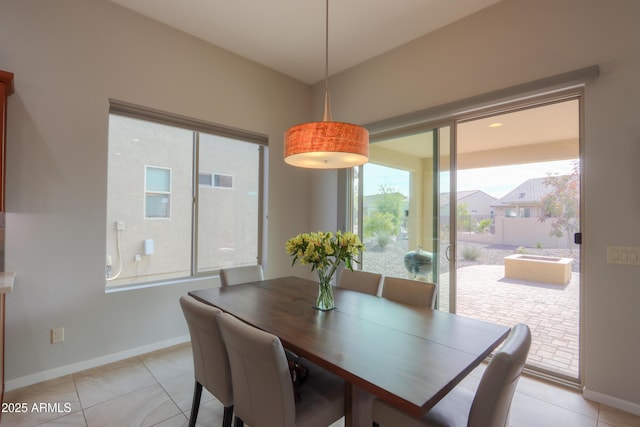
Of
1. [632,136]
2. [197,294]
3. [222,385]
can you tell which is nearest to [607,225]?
[632,136]

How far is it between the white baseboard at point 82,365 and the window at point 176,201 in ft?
2.20

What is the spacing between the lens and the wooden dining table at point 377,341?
3.57ft

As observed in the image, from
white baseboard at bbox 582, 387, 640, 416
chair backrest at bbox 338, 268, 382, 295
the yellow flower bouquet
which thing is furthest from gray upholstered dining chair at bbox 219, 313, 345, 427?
white baseboard at bbox 582, 387, 640, 416

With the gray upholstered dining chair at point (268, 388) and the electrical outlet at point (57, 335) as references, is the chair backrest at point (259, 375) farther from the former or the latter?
the electrical outlet at point (57, 335)

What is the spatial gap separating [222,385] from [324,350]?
2.10 feet

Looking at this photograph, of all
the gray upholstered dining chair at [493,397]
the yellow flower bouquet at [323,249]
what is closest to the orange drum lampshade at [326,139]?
the yellow flower bouquet at [323,249]

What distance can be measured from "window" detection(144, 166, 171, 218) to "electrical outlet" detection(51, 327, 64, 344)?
1.41 m

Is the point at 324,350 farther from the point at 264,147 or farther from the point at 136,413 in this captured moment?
the point at 264,147

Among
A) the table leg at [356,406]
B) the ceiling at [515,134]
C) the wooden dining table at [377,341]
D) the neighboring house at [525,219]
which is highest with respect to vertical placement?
the ceiling at [515,134]

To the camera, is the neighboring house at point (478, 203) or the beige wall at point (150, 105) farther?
the neighboring house at point (478, 203)

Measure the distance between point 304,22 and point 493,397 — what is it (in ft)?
10.6

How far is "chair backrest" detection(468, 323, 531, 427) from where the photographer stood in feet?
3.41

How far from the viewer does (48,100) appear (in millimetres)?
2404

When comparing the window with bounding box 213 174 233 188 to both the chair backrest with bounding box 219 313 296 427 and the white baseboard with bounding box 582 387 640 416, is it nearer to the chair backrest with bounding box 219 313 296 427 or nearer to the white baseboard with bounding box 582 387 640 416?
the chair backrest with bounding box 219 313 296 427
